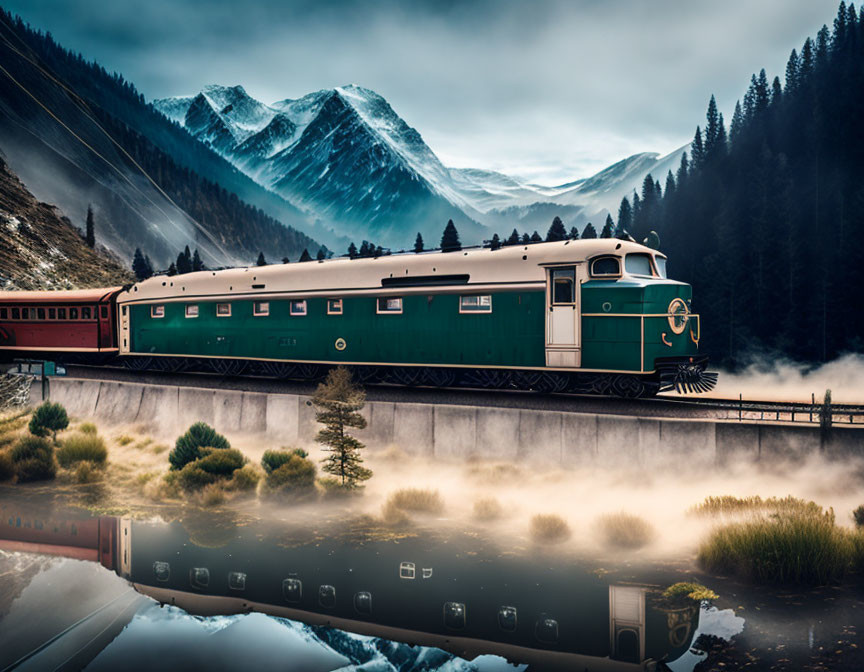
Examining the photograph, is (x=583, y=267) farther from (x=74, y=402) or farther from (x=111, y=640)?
(x=74, y=402)

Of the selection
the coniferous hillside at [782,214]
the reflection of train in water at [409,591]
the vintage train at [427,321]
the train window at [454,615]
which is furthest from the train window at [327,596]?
the coniferous hillside at [782,214]

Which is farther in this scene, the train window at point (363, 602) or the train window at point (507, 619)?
the train window at point (363, 602)

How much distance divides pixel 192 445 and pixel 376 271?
7.45 m

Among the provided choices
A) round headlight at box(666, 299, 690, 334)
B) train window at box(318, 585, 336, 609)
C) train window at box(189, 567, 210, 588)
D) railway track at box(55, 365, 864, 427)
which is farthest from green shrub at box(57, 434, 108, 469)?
round headlight at box(666, 299, 690, 334)

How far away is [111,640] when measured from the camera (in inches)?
376

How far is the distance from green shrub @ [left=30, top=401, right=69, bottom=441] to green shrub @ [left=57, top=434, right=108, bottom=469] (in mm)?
2194

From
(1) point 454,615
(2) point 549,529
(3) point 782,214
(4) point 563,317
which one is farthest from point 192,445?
(3) point 782,214

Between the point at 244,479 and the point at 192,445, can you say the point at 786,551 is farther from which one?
the point at 192,445

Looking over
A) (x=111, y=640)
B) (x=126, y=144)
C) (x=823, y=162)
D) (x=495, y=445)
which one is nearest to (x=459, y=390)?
(x=495, y=445)

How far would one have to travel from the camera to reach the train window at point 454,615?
9453 millimetres

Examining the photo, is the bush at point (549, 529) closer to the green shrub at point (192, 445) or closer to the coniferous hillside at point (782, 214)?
the green shrub at point (192, 445)

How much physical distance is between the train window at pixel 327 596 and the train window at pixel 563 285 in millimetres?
8864

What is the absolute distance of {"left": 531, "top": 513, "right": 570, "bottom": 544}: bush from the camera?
12344 mm

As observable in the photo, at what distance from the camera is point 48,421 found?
68.5 feet
